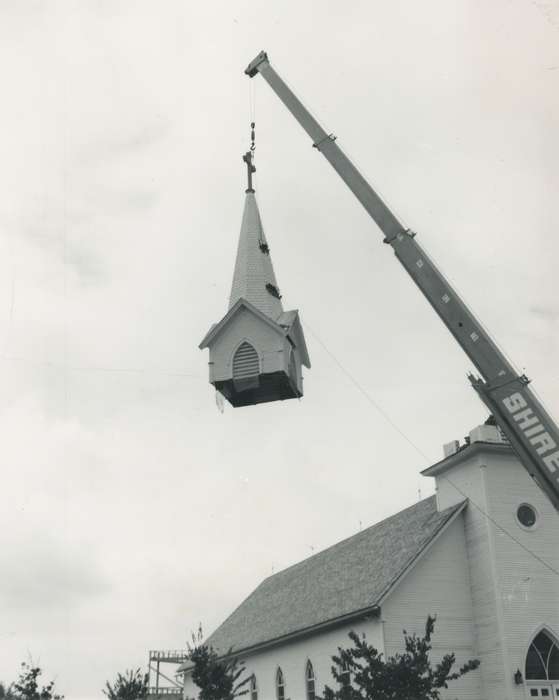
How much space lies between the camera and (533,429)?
45.3 feet

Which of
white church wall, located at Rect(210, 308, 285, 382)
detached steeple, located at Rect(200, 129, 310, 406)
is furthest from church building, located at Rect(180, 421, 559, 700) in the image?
white church wall, located at Rect(210, 308, 285, 382)

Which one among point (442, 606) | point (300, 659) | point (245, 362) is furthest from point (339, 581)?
point (245, 362)

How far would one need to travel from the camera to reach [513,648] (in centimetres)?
2816

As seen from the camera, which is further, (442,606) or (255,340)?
(442,606)

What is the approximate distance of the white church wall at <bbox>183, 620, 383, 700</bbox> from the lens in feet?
98.5

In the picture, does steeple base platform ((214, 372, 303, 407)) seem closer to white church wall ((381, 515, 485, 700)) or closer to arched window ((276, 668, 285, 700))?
white church wall ((381, 515, 485, 700))

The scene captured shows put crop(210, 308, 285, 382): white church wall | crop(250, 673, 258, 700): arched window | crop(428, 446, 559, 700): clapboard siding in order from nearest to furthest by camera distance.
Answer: crop(210, 308, 285, 382): white church wall, crop(428, 446, 559, 700): clapboard siding, crop(250, 673, 258, 700): arched window

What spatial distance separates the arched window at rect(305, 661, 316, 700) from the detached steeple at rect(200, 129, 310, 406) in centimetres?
1988

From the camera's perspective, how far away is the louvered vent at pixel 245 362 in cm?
1644

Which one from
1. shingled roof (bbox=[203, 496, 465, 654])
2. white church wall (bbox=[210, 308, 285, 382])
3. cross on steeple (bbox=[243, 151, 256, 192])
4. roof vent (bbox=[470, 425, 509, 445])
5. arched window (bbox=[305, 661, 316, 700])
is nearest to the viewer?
white church wall (bbox=[210, 308, 285, 382])

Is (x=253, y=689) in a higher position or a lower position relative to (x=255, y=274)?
lower

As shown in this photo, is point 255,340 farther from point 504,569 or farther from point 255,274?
point 504,569

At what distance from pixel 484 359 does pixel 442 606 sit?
17602 mm

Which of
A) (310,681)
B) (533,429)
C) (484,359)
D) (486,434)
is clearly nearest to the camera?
(533,429)
